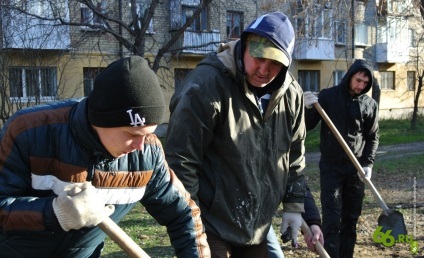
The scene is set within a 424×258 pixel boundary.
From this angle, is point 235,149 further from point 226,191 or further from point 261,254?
point 261,254

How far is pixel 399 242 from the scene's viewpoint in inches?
220

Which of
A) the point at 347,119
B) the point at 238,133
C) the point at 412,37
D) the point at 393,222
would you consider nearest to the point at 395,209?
the point at 393,222

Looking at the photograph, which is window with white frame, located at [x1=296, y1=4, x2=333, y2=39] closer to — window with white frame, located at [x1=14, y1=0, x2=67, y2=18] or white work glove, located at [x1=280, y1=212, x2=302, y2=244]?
window with white frame, located at [x1=14, y1=0, x2=67, y2=18]

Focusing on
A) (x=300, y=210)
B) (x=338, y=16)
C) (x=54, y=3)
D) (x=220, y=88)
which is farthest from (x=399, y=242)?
(x=54, y=3)

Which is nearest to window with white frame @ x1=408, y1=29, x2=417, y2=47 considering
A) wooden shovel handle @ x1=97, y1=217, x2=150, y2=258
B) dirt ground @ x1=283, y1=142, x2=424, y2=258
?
dirt ground @ x1=283, y1=142, x2=424, y2=258

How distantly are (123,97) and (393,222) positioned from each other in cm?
426

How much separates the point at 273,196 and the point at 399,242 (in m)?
3.18

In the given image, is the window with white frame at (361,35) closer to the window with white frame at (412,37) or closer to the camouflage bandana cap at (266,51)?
the window with white frame at (412,37)

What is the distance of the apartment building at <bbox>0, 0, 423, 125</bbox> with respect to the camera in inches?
440

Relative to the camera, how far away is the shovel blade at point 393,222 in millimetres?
5387

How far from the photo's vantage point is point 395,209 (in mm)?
7363

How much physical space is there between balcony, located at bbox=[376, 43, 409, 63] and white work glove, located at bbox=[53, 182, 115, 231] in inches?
1131

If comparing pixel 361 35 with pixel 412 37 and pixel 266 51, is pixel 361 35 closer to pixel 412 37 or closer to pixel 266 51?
pixel 412 37

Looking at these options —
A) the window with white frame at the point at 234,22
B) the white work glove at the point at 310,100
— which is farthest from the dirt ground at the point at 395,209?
the window with white frame at the point at 234,22
